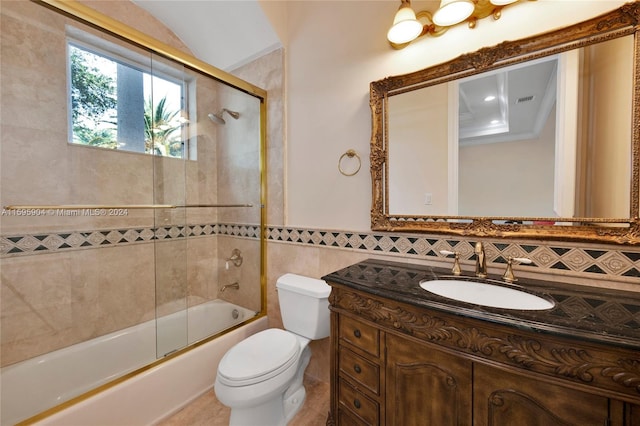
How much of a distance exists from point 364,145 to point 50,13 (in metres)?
1.87

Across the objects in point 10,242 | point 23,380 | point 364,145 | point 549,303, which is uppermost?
point 364,145

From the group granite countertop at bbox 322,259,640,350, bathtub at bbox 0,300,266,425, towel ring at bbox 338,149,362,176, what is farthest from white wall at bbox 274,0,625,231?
bathtub at bbox 0,300,266,425

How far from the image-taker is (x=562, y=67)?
1.06 m

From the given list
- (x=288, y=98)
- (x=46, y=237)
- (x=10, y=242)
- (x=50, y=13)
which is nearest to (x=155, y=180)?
(x=46, y=237)

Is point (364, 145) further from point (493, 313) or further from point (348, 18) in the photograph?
point (493, 313)

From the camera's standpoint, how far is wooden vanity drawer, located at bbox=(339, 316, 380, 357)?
3.30 ft

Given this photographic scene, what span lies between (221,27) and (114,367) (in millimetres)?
2467

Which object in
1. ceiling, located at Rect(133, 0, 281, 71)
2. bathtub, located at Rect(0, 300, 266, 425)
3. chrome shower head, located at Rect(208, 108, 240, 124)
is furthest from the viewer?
chrome shower head, located at Rect(208, 108, 240, 124)

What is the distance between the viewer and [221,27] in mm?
1973

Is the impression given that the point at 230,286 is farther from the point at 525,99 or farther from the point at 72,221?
the point at 525,99

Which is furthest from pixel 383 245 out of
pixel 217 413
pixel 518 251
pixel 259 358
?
pixel 217 413

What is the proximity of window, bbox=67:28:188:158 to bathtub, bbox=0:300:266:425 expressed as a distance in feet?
4.23

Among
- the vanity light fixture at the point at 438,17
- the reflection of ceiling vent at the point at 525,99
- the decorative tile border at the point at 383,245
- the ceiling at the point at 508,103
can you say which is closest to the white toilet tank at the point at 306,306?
the decorative tile border at the point at 383,245

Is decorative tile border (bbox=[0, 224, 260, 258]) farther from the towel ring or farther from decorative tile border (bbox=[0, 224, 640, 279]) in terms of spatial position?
the towel ring
